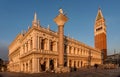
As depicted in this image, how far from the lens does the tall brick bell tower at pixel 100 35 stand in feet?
283

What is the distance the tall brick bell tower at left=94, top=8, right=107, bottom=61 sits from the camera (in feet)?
283

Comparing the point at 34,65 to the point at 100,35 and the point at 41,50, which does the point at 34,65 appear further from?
the point at 100,35


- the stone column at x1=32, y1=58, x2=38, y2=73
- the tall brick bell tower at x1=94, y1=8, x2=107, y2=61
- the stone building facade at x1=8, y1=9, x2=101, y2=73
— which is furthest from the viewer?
the tall brick bell tower at x1=94, y1=8, x2=107, y2=61

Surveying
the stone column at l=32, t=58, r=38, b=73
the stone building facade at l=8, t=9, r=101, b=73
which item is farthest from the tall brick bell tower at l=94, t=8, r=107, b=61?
the stone column at l=32, t=58, r=38, b=73

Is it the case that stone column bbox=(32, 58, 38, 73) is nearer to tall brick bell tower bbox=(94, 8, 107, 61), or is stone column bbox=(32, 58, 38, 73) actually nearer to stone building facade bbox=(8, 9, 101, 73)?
stone building facade bbox=(8, 9, 101, 73)

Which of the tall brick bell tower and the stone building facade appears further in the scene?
the tall brick bell tower

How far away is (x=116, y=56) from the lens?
113 metres

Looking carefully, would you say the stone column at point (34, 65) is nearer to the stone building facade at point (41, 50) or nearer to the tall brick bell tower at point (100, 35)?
the stone building facade at point (41, 50)

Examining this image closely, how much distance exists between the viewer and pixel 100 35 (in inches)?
3447

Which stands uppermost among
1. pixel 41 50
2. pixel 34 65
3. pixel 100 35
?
pixel 100 35

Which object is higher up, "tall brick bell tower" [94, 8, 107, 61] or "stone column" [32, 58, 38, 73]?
"tall brick bell tower" [94, 8, 107, 61]

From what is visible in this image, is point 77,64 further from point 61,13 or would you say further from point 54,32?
point 61,13

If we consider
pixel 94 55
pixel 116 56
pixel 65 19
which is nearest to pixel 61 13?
pixel 65 19

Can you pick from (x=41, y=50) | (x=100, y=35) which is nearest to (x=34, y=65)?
(x=41, y=50)
